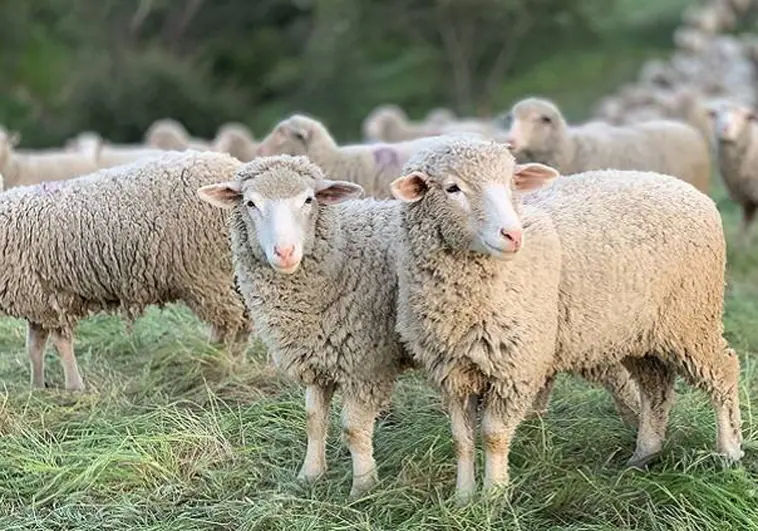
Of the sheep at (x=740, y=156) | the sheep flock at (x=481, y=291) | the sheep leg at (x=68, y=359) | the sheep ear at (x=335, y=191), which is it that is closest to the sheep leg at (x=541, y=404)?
the sheep flock at (x=481, y=291)

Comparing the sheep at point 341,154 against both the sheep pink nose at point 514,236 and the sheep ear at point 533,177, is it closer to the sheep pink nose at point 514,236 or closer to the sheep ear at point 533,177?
the sheep ear at point 533,177

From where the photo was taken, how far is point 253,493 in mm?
3963

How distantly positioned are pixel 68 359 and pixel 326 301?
1.96 m

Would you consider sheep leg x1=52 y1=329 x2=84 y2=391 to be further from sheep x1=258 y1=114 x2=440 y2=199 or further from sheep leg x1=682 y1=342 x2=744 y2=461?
sheep leg x1=682 y1=342 x2=744 y2=461

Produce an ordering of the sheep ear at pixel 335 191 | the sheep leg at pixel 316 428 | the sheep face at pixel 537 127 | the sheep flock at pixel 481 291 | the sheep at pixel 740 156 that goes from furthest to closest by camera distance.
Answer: the sheep at pixel 740 156 < the sheep face at pixel 537 127 < the sheep leg at pixel 316 428 < the sheep ear at pixel 335 191 < the sheep flock at pixel 481 291

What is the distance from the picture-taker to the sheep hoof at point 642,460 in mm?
4074

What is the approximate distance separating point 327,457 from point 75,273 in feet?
5.49

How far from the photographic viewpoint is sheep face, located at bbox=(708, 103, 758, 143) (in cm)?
852

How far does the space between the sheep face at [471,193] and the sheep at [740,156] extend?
5.49m

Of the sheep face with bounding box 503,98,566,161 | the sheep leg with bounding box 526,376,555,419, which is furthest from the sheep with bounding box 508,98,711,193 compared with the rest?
the sheep leg with bounding box 526,376,555,419

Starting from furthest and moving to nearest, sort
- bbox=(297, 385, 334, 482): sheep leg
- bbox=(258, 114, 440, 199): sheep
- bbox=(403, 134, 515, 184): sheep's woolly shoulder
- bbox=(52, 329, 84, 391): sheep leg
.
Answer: bbox=(258, 114, 440, 199): sheep → bbox=(52, 329, 84, 391): sheep leg → bbox=(297, 385, 334, 482): sheep leg → bbox=(403, 134, 515, 184): sheep's woolly shoulder

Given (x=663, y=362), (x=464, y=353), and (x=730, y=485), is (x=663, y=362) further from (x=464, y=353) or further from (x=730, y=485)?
(x=464, y=353)

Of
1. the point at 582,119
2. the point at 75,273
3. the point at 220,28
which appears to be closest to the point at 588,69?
the point at 582,119

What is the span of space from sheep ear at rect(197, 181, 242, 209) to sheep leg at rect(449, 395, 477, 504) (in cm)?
107
